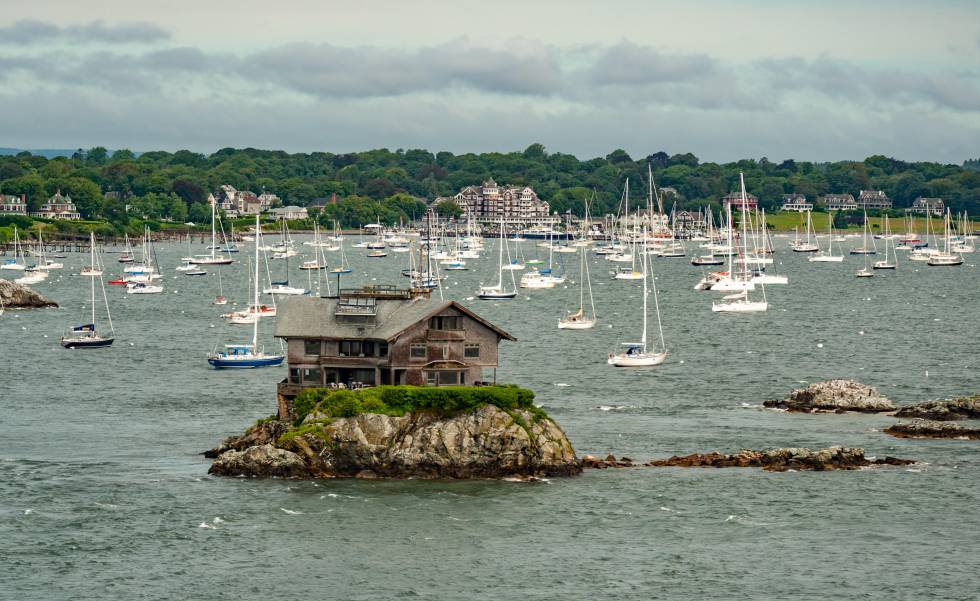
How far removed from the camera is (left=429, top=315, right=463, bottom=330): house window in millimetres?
82062

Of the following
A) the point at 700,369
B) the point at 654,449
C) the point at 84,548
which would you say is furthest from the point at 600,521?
the point at 700,369

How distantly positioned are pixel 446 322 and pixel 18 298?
373 ft

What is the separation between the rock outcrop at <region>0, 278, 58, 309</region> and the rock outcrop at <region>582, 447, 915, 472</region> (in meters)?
Result: 115

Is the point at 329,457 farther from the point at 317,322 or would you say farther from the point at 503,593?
the point at 503,593

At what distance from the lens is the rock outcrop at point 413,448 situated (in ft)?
254

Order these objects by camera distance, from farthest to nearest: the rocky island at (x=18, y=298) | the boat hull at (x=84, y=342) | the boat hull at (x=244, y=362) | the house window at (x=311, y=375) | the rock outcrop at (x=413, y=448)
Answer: the rocky island at (x=18, y=298) < the boat hull at (x=84, y=342) < the boat hull at (x=244, y=362) < the house window at (x=311, y=375) < the rock outcrop at (x=413, y=448)

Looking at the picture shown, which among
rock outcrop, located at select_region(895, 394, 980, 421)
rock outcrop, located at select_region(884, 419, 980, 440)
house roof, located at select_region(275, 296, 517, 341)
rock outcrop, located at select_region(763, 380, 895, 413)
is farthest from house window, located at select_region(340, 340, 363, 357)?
rock outcrop, located at select_region(895, 394, 980, 421)

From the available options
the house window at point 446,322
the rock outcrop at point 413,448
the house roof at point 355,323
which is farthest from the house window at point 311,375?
the house window at point 446,322

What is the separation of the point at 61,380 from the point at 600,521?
6041 cm

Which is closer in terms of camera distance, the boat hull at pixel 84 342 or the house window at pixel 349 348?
the house window at pixel 349 348

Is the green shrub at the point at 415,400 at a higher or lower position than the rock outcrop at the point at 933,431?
higher

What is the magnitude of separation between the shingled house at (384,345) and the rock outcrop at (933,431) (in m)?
26.6

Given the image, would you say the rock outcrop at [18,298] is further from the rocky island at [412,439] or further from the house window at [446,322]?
the house window at [446,322]

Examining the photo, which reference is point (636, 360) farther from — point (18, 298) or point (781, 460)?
point (18, 298)
